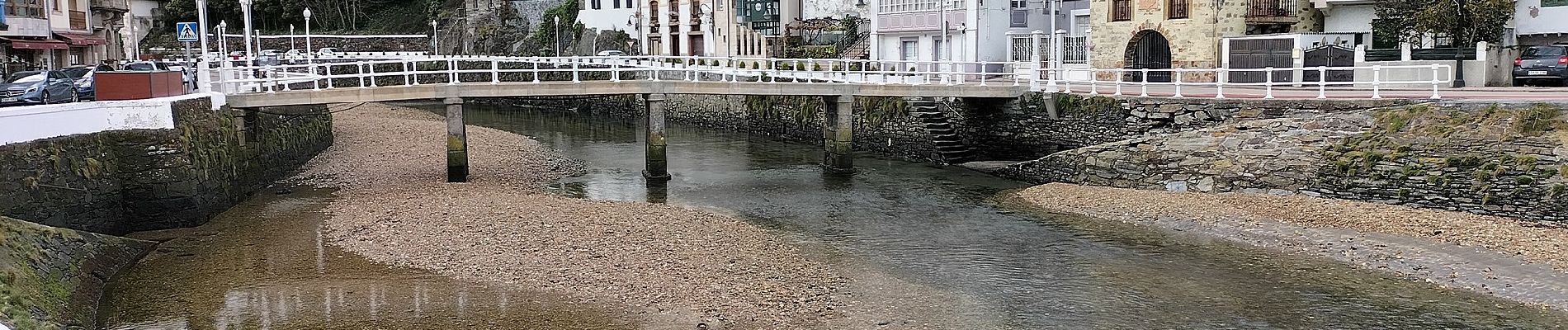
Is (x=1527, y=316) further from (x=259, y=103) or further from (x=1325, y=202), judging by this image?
(x=259, y=103)

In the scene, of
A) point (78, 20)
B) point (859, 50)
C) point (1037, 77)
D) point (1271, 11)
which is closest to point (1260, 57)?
point (1271, 11)

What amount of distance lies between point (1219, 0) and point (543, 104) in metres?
37.0

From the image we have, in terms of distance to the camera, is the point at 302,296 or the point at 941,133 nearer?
the point at 302,296

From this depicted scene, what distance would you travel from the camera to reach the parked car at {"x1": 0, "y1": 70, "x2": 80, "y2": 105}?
26141mm

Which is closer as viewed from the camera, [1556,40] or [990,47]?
[1556,40]

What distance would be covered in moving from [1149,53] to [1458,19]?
28.5ft

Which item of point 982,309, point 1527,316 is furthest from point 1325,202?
point 982,309

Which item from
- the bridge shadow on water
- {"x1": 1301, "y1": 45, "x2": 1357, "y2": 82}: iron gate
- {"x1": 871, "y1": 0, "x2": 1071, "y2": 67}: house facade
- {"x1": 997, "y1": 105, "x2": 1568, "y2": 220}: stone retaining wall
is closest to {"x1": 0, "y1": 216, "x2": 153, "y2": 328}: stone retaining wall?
the bridge shadow on water

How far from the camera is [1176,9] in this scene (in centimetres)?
3634

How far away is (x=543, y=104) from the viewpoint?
63.7 m

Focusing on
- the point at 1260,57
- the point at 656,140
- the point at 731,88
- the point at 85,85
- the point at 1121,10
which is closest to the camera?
the point at 85,85

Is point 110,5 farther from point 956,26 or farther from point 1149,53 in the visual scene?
point 1149,53

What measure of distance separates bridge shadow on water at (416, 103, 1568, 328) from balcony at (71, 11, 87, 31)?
27.3 m

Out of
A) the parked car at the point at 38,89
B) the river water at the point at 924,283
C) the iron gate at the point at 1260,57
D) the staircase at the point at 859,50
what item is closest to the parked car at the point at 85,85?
the parked car at the point at 38,89
